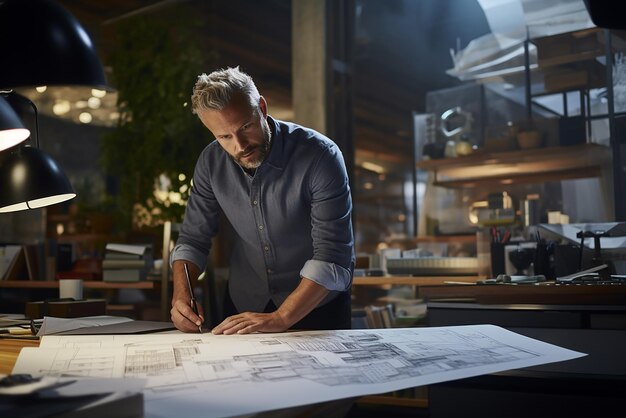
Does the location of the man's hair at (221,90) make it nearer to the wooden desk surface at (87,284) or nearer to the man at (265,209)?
the man at (265,209)

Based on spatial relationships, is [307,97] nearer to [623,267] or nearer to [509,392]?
[623,267]

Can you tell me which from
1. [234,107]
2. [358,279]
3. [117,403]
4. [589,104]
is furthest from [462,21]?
[117,403]

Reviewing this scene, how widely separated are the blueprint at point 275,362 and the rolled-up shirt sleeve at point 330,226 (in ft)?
0.92

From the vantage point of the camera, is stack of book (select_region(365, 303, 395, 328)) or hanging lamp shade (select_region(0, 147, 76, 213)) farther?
stack of book (select_region(365, 303, 395, 328))

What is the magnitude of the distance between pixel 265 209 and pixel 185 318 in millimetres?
484

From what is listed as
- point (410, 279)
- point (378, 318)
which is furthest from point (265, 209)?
point (378, 318)

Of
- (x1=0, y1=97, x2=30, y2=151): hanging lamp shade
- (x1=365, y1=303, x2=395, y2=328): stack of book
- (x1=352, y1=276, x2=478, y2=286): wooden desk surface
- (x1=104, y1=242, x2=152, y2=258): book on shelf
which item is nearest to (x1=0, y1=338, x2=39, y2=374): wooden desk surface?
(x1=0, y1=97, x2=30, y2=151): hanging lamp shade

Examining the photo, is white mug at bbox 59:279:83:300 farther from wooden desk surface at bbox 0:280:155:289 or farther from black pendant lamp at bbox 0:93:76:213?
wooden desk surface at bbox 0:280:155:289

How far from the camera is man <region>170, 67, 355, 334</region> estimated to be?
6.04 ft

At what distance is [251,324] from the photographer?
5.15ft

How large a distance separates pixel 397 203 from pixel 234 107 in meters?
2.40

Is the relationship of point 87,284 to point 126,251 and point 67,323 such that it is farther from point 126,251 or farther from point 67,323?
point 67,323

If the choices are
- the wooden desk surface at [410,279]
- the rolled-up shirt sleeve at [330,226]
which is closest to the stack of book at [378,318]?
the wooden desk surface at [410,279]

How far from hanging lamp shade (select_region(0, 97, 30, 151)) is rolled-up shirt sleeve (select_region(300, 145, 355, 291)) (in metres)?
0.89
